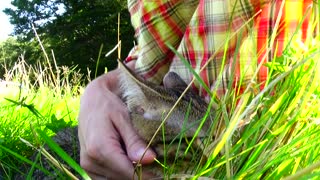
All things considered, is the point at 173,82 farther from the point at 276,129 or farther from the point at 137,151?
the point at 276,129

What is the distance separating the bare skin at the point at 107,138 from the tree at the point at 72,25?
14.4 meters

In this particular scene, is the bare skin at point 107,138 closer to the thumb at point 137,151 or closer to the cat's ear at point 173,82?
the thumb at point 137,151

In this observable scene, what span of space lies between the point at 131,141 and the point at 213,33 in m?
0.37

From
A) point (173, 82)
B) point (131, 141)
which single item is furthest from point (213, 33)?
point (131, 141)

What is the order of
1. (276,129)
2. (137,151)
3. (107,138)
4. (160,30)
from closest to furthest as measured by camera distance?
1. (276,129)
2. (137,151)
3. (107,138)
4. (160,30)

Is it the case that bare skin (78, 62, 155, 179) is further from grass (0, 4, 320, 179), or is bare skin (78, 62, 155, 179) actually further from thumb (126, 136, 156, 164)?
grass (0, 4, 320, 179)

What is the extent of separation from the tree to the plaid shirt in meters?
14.3

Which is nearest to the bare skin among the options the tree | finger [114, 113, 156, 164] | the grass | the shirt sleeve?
finger [114, 113, 156, 164]

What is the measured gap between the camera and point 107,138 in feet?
4.31

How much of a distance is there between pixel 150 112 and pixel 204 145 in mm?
193

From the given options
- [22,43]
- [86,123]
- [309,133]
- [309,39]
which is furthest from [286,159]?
[22,43]

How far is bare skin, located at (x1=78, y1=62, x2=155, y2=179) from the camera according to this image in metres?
1.22

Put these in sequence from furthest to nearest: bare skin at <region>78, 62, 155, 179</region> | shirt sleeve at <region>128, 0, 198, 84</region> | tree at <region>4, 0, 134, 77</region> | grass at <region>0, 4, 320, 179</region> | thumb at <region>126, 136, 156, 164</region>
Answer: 1. tree at <region>4, 0, 134, 77</region>
2. shirt sleeve at <region>128, 0, 198, 84</region>
3. bare skin at <region>78, 62, 155, 179</region>
4. thumb at <region>126, 136, 156, 164</region>
5. grass at <region>0, 4, 320, 179</region>

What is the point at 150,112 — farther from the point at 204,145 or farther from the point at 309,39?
the point at 309,39
